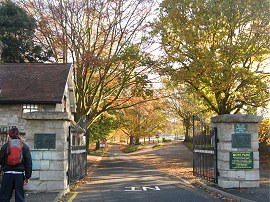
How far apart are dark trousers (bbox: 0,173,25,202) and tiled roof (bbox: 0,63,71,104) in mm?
13872

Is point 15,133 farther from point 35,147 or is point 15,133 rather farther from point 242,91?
point 242,91

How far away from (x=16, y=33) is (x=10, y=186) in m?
26.3

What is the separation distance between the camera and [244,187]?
1151cm

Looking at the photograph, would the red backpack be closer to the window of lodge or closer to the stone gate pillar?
the stone gate pillar

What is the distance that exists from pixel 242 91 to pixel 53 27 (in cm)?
1633

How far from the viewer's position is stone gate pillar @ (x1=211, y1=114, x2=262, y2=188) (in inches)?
454

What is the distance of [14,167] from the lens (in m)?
7.79

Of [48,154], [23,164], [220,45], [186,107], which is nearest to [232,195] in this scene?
[48,154]

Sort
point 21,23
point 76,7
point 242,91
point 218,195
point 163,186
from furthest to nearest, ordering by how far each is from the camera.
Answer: point 21,23, point 76,7, point 242,91, point 163,186, point 218,195

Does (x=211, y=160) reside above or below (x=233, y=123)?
below

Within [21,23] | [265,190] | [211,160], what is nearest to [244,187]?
[265,190]

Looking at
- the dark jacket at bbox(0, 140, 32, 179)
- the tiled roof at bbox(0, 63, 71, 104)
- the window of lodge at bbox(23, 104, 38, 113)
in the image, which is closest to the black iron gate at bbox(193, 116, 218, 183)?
the dark jacket at bbox(0, 140, 32, 179)

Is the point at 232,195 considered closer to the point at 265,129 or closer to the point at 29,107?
the point at 29,107

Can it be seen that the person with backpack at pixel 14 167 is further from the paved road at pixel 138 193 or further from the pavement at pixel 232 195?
the paved road at pixel 138 193
